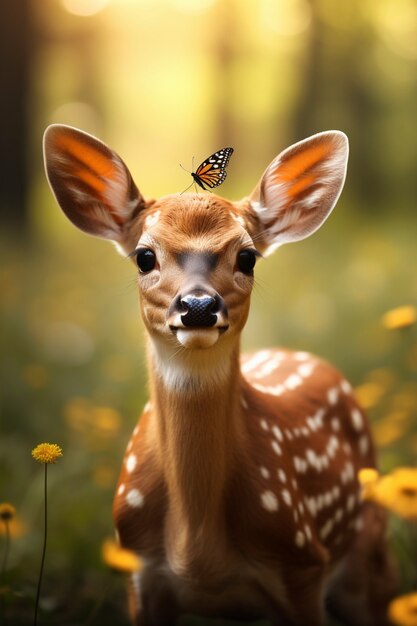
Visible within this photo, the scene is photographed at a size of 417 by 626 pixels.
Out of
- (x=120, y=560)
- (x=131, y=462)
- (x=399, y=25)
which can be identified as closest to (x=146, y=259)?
(x=131, y=462)

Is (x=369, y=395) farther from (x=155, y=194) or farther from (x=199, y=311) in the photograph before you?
(x=199, y=311)

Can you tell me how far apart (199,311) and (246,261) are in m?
0.29

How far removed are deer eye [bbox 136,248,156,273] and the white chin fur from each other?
240 mm

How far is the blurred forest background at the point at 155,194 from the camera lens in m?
3.42

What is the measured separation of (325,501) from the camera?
8.21 feet

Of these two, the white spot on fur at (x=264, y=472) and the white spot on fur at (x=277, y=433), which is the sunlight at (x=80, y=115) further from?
the white spot on fur at (x=264, y=472)

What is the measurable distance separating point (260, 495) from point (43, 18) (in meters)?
5.48

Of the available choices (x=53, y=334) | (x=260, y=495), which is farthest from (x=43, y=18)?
(x=260, y=495)

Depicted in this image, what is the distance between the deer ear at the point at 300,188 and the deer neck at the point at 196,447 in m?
0.33

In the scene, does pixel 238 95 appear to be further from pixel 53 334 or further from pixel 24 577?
pixel 24 577

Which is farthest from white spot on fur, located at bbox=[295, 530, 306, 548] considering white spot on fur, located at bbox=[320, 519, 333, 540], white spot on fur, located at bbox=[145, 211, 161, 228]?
white spot on fur, located at bbox=[145, 211, 161, 228]

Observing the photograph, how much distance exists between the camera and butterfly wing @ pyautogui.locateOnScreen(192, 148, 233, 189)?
212cm

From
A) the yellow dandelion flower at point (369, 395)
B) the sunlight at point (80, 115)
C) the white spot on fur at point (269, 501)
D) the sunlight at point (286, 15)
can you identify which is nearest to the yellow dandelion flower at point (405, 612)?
the white spot on fur at point (269, 501)

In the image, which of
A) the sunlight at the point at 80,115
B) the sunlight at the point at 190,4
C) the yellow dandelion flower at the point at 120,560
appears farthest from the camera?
the sunlight at the point at 80,115
